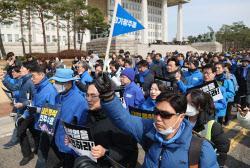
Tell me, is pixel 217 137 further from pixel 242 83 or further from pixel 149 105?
Result: pixel 242 83

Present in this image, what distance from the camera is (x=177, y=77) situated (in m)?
4.02

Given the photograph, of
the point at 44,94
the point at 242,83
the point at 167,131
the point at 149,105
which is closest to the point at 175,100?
the point at 167,131

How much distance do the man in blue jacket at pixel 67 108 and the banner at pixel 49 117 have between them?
0.27ft

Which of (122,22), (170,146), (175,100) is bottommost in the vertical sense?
(170,146)

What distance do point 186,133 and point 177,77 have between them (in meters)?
2.65

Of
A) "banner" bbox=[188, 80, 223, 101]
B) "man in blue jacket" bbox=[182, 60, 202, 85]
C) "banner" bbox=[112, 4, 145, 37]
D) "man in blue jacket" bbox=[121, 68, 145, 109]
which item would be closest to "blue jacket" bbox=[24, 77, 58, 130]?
"man in blue jacket" bbox=[121, 68, 145, 109]

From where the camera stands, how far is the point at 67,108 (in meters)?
2.75

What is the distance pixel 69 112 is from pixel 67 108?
0.07m

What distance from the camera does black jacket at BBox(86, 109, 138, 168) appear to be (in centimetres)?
198

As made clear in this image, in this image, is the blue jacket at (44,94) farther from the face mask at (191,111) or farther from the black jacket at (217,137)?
the black jacket at (217,137)

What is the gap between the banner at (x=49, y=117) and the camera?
2.71 meters

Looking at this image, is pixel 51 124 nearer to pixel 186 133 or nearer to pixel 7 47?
pixel 186 133

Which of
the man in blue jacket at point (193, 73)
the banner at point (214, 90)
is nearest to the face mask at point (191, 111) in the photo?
the banner at point (214, 90)

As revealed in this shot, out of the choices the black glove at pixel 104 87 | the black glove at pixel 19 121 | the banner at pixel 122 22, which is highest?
the banner at pixel 122 22
